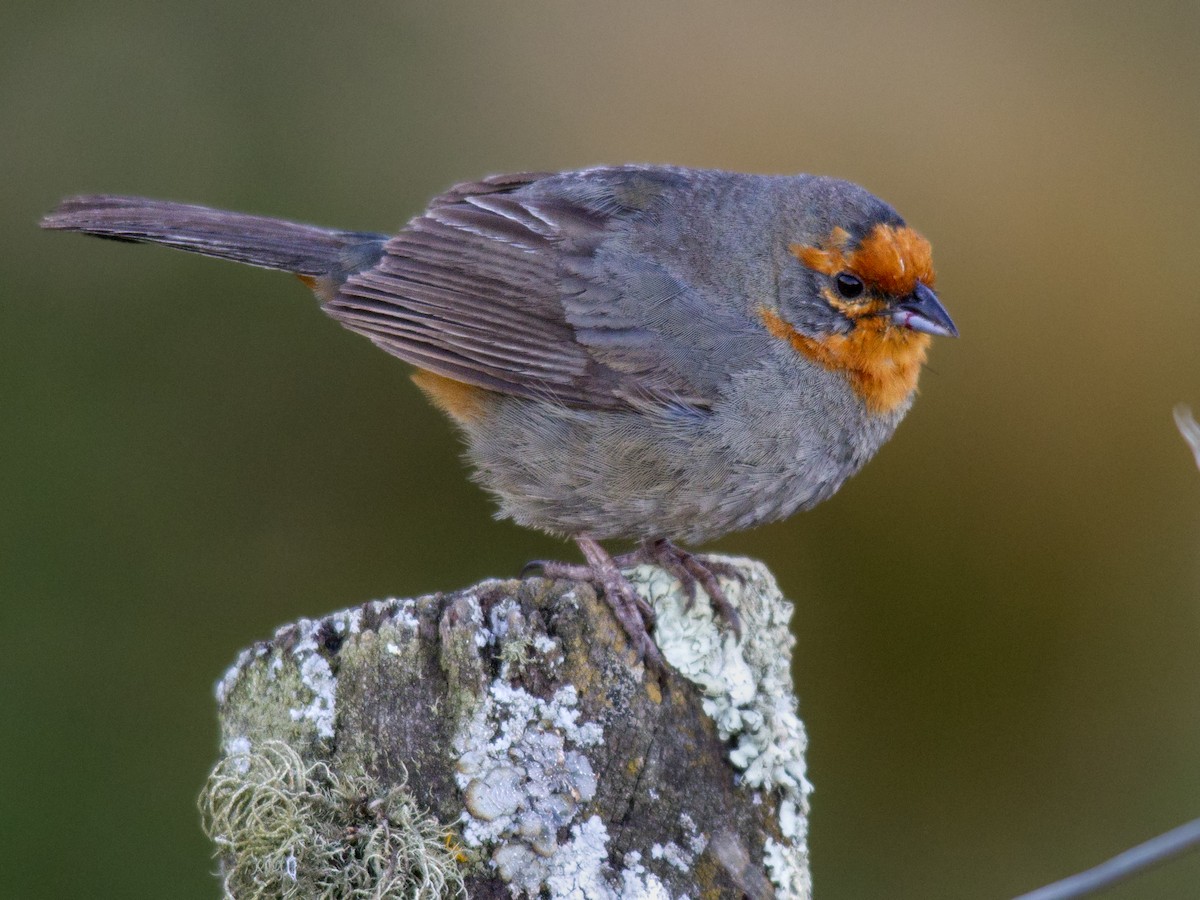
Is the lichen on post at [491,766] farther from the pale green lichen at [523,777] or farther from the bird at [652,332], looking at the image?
the bird at [652,332]

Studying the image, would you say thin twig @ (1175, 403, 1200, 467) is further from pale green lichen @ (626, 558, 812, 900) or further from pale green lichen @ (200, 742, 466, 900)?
pale green lichen @ (200, 742, 466, 900)

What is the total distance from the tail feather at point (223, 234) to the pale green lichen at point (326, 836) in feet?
7.44

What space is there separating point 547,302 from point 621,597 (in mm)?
1435

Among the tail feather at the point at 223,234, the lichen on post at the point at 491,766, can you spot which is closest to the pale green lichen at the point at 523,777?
the lichen on post at the point at 491,766

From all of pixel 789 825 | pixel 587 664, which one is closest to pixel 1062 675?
pixel 789 825

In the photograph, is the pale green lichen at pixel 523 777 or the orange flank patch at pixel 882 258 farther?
the orange flank patch at pixel 882 258

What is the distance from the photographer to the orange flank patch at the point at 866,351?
3.99 metres

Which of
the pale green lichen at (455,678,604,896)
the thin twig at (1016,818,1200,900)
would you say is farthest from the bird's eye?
the thin twig at (1016,818,1200,900)

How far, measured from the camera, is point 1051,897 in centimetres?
163

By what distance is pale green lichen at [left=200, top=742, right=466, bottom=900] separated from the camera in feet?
7.70

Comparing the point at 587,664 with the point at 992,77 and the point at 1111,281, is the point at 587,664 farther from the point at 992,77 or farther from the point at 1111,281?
the point at 992,77

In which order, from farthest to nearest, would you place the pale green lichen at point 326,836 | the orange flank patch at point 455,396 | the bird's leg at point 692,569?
the orange flank patch at point 455,396 < the bird's leg at point 692,569 < the pale green lichen at point 326,836

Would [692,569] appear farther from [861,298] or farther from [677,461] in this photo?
[861,298]

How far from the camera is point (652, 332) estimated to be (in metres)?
3.93
